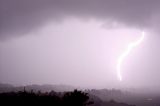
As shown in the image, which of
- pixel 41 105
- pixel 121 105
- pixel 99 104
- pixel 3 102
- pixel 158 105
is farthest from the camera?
pixel 158 105

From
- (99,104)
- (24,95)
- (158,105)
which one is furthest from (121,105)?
(24,95)

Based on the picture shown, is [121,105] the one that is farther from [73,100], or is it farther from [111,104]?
[73,100]

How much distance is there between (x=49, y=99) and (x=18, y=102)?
22.8 feet

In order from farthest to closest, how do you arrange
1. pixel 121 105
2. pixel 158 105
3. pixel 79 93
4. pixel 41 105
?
1. pixel 158 105
2. pixel 121 105
3. pixel 41 105
4. pixel 79 93

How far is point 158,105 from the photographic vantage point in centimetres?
17988

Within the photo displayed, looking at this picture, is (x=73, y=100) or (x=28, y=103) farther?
(x=28, y=103)

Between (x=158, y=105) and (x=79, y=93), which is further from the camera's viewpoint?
(x=158, y=105)

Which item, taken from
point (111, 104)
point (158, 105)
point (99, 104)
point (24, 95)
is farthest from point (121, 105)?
point (24, 95)

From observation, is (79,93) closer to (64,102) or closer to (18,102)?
(64,102)

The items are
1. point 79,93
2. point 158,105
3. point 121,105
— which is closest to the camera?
point 79,93

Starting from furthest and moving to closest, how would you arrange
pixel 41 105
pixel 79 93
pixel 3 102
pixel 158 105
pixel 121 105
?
pixel 158 105 < pixel 121 105 < pixel 3 102 < pixel 41 105 < pixel 79 93

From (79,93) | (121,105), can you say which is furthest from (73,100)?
(121,105)

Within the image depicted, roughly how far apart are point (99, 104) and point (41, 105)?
7095 centimetres

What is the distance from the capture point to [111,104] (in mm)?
125000
